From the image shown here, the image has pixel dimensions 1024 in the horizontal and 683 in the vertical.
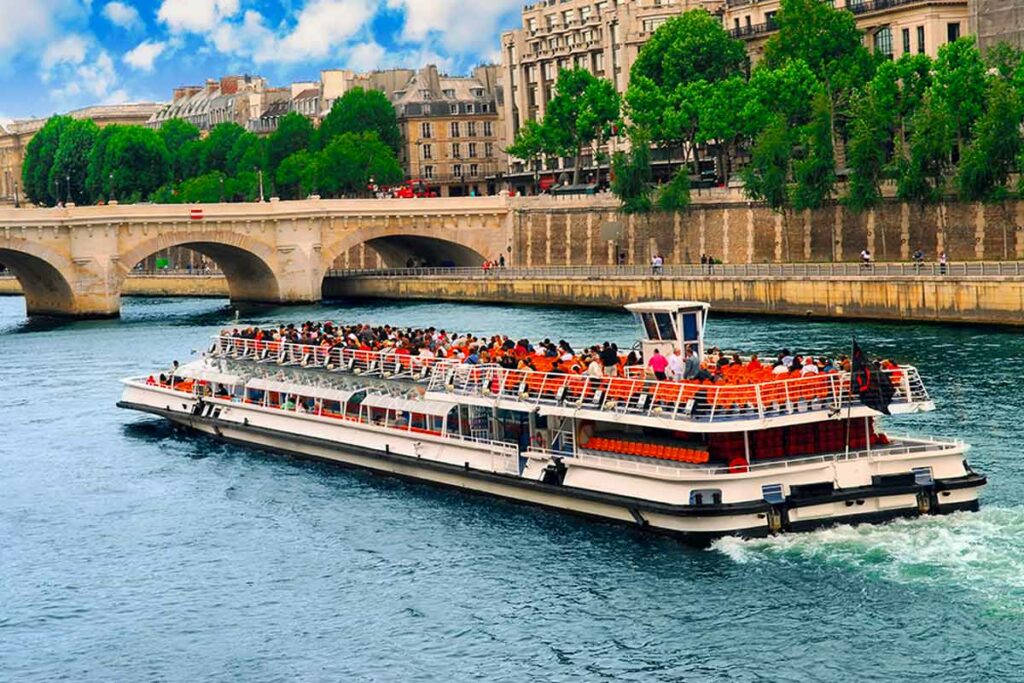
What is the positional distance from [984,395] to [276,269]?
63793 millimetres

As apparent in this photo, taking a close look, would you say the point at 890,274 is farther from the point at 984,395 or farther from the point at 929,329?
the point at 984,395

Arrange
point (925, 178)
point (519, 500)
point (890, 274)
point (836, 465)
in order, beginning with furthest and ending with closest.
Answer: point (925, 178) → point (890, 274) → point (519, 500) → point (836, 465)

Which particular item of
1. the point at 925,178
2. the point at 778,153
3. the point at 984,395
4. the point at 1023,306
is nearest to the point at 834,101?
the point at 778,153

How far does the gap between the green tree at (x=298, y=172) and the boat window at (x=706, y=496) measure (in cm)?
11379

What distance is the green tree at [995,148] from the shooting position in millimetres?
82250

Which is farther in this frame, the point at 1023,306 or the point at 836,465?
the point at 1023,306

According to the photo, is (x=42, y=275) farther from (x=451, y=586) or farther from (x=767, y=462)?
(x=767, y=462)

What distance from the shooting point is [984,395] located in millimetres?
54094

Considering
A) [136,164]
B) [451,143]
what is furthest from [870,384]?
[136,164]

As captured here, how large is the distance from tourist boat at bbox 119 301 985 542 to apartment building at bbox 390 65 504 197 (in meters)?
121

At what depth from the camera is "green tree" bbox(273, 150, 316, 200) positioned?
15025cm

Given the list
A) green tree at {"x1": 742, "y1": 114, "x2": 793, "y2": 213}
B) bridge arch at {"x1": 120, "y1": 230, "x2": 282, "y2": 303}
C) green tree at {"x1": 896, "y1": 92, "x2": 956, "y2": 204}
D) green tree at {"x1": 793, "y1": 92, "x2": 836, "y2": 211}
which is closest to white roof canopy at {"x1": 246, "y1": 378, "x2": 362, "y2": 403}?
green tree at {"x1": 896, "y1": 92, "x2": 956, "y2": 204}

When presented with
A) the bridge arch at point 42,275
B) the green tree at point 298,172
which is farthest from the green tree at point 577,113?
the bridge arch at point 42,275

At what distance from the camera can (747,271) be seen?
8619cm
